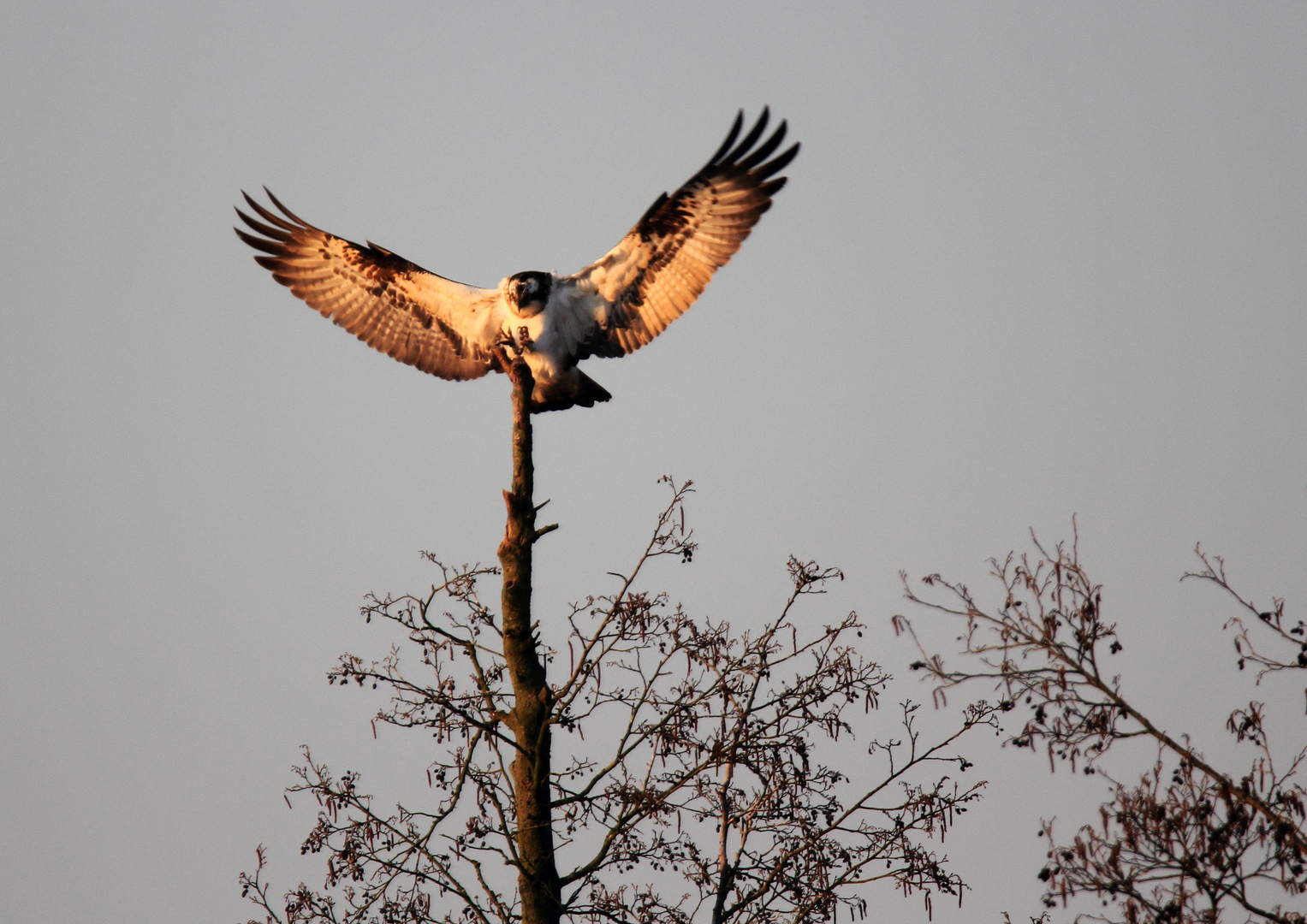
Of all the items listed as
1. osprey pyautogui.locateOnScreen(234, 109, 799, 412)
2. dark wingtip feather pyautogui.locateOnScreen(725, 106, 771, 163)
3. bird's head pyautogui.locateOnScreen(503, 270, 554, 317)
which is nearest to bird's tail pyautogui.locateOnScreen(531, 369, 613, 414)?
osprey pyautogui.locateOnScreen(234, 109, 799, 412)

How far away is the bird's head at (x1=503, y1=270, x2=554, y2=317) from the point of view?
31.6 ft

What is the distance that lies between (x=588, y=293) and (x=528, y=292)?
585mm

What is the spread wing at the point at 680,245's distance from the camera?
9664 mm

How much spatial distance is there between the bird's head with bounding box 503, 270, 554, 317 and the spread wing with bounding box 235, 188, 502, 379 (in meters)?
0.42

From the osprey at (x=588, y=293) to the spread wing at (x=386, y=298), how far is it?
0.01m

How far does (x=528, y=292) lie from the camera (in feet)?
31.6

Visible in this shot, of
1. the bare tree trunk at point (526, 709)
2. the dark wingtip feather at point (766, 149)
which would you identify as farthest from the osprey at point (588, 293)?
the bare tree trunk at point (526, 709)

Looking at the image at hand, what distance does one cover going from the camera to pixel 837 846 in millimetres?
6762

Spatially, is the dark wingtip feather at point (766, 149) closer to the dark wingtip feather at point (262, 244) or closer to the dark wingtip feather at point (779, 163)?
the dark wingtip feather at point (779, 163)

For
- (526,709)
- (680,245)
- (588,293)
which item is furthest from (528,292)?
(526,709)

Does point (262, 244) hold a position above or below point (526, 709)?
above

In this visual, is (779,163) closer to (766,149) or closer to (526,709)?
(766,149)

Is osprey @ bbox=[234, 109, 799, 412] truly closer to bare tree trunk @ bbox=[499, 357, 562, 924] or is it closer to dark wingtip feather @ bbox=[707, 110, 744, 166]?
dark wingtip feather @ bbox=[707, 110, 744, 166]

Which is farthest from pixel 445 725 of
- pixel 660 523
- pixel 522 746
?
pixel 660 523
